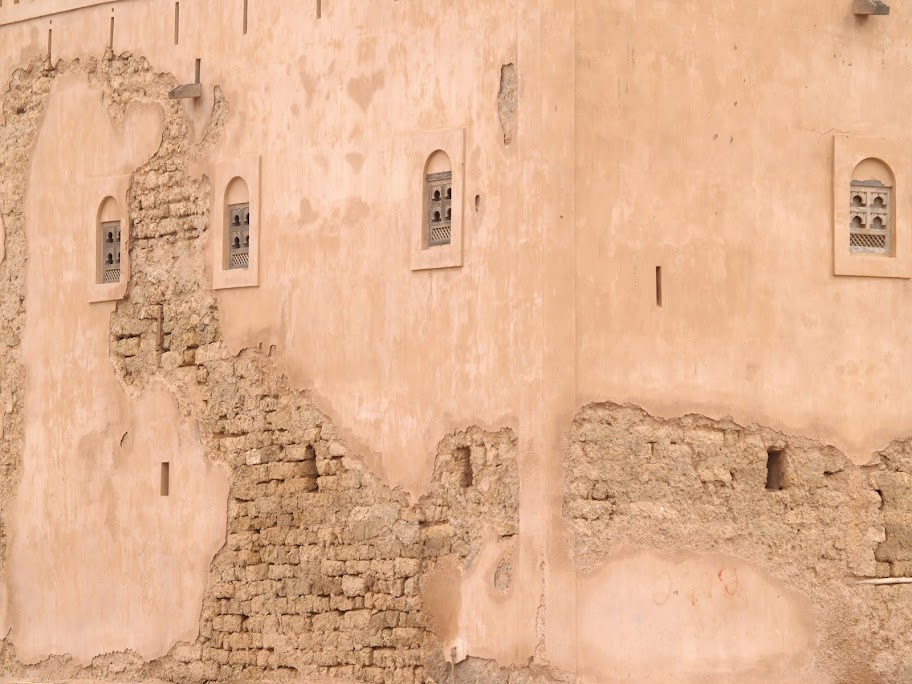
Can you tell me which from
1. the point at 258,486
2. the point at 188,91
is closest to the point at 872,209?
the point at 258,486

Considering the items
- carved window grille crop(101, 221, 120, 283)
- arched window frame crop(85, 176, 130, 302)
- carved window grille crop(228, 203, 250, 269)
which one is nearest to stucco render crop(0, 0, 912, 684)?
carved window grille crop(228, 203, 250, 269)

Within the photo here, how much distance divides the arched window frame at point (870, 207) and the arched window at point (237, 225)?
13.5 feet

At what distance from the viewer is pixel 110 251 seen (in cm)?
1555

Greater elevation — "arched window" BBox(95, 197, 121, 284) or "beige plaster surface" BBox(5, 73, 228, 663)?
"arched window" BBox(95, 197, 121, 284)

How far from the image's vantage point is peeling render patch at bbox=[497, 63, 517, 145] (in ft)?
42.7

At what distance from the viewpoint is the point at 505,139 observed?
1302cm

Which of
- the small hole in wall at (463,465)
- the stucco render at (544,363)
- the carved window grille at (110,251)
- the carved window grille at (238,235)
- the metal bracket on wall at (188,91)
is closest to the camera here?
the stucco render at (544,363)

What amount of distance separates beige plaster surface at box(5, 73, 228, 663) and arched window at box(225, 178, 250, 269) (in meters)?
0.88

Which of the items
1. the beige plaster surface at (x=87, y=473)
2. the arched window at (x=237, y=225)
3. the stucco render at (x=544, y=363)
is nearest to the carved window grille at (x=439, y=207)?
the stucco render at (x=544, y=363)

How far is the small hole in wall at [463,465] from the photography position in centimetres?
1313

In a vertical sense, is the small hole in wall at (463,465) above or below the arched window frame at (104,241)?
below

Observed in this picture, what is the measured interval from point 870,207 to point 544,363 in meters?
2.39

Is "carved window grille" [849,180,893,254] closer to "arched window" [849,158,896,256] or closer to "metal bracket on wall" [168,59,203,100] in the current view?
"arched window" [849,158,896,256]

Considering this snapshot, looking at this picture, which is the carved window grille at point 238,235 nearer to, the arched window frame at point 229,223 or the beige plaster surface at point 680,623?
the arched window frame at point 229,223
